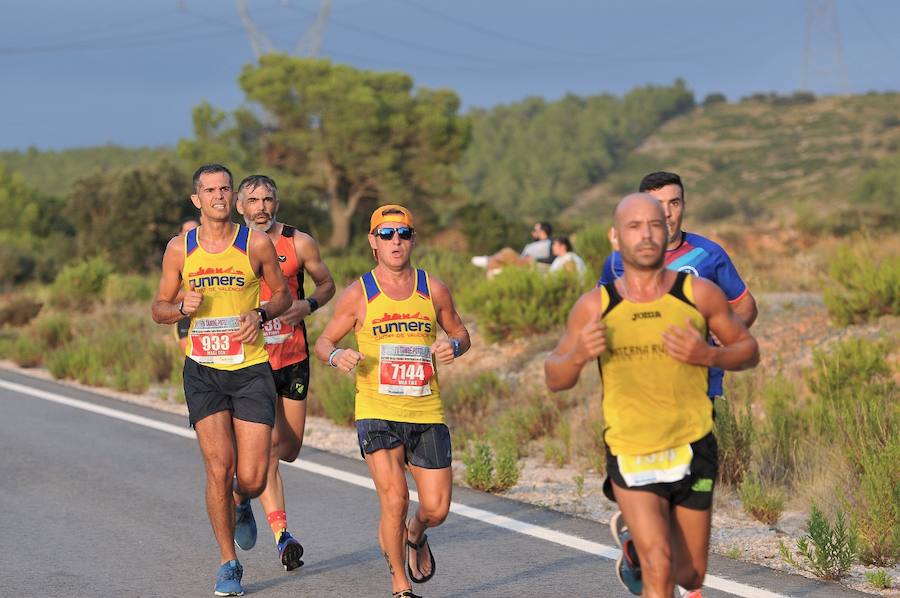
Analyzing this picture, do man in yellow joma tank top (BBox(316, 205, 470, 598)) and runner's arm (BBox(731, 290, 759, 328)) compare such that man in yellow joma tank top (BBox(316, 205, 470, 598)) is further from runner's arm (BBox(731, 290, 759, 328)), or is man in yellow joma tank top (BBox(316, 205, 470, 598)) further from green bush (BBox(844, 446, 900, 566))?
green bush (BBox(844, 446, 900, 566))

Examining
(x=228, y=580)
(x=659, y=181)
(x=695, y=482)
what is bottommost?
(x=228, y=580)

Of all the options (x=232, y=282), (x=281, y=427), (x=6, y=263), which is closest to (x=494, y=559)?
(x=281, y=427)

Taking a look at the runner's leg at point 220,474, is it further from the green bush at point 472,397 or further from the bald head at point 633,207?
the green bush at point 472,397

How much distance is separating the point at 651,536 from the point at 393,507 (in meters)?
1.86

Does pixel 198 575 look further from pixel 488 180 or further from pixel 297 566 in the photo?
pixel 488 180

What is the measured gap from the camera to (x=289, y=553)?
761 centimetres

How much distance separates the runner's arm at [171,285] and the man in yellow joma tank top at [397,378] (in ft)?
3.11

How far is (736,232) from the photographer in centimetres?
3991

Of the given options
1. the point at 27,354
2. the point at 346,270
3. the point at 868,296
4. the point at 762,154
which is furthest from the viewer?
the point at 762,154

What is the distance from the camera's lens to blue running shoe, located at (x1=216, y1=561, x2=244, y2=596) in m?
7.00

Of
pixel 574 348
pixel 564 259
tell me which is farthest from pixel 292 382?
pixel 564 259

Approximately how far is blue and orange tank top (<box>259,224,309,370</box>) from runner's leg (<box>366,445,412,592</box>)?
163 centimetres

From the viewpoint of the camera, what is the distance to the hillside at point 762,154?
8606cm

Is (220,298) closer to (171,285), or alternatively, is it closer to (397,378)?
(171,285)
